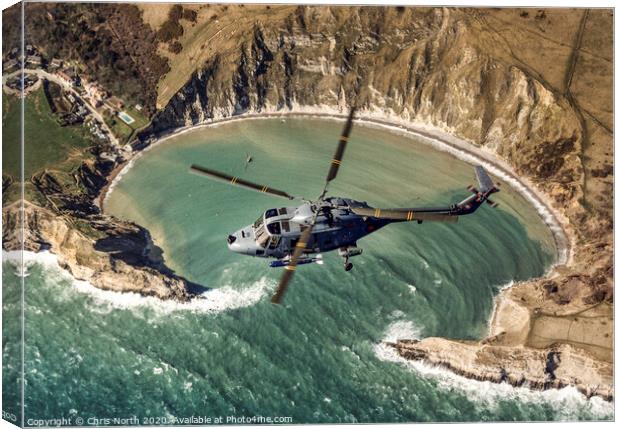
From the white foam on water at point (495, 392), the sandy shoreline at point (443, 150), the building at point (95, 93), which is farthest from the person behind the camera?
the building at point (95, 93)

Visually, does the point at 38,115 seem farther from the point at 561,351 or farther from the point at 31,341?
the point at 561,351

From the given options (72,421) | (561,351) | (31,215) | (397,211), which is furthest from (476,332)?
(31,215)

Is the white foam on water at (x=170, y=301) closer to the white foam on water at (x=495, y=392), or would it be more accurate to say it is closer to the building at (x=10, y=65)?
the white foam on water at (x=495, y=392)

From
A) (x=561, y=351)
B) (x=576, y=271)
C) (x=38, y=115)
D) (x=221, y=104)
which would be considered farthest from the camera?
(x=221, y=104)

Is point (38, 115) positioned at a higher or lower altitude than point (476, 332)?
higher

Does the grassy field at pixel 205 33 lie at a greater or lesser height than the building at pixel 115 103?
greater

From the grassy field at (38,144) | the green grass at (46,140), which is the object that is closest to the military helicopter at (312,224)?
the grassy field at (38,144)

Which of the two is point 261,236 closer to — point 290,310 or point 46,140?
point 290,310
